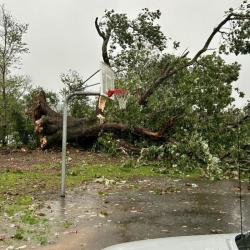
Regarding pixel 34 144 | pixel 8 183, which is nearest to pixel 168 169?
pixel 8 183

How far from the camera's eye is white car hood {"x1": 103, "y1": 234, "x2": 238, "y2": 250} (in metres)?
3.11

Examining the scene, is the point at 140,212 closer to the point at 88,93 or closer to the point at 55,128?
the point at 88,93

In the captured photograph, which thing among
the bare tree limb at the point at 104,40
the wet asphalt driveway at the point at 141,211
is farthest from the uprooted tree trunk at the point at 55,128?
the wet asphalt driveway at the point at 141,211

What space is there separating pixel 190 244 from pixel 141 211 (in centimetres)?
571

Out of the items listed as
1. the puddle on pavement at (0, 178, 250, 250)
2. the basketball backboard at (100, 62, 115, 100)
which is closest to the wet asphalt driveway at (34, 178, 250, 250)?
the puddle on pavement at (0, 178, 250, 250)

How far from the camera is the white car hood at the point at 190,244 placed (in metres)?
3.11

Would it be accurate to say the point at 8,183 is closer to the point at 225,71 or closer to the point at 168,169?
the point at 168,169

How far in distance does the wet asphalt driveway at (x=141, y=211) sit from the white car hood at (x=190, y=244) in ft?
11.5

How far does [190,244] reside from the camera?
327 cm

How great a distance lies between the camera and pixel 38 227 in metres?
7.75

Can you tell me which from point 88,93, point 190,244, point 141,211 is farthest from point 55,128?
point 190,244

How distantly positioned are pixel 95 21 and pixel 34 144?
264 inches

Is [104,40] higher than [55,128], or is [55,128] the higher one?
[104,40]

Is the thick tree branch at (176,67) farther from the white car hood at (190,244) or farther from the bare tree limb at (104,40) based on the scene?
the white car hood at (190,244)
